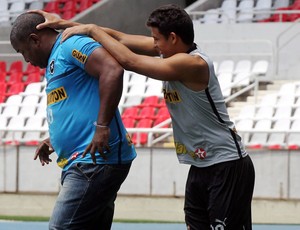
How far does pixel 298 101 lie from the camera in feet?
57.1

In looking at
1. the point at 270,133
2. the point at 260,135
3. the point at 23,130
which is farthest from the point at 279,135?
the point at 23,130

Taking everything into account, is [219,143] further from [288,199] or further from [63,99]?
[288,199]

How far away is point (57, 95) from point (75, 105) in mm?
141

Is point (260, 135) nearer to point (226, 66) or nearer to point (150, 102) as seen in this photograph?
point (150, 102)

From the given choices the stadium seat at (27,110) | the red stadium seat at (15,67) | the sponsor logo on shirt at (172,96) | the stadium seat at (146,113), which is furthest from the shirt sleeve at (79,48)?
the red stadium seat at (15,67)

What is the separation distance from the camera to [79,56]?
645 centimetres

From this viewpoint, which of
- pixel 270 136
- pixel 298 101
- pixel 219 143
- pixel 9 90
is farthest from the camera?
pixel 9 90

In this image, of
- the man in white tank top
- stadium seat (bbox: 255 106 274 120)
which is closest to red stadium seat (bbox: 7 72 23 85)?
stadium seat (bbox: 255 106 274 120)

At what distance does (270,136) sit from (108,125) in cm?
1019

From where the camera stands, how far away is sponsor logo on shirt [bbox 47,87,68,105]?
656 centimetres

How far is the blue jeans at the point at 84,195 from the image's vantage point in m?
6.46

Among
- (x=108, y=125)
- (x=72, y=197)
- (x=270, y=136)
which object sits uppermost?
(x=108, y=125)

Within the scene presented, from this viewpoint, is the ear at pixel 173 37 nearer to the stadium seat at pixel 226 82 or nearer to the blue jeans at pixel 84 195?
the blue jeans at pixel 84 195

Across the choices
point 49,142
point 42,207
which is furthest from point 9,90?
point 49,142
